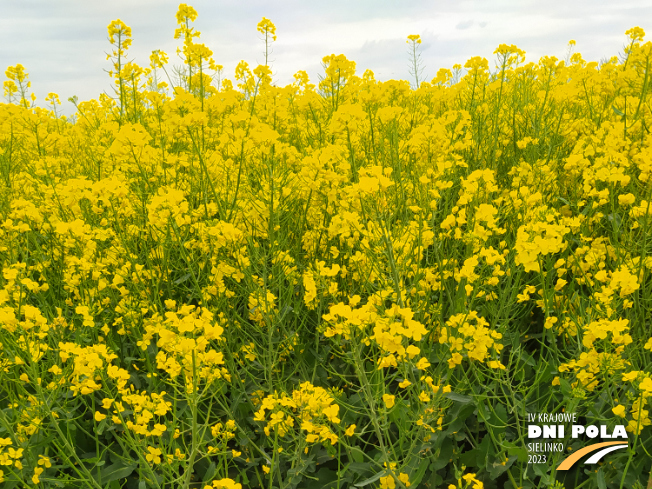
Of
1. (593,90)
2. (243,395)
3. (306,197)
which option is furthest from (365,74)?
(243,395)

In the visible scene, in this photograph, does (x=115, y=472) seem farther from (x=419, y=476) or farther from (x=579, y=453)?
(x=579, y=453)

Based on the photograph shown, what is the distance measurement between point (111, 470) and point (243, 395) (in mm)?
649

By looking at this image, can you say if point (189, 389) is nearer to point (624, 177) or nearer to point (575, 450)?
point (575, 450)

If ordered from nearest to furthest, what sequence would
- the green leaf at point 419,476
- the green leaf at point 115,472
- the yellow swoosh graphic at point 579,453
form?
the green leaf at point 419,476 → the yellow swoosh graphic at point 579,453 → the green leaf at point 115,472

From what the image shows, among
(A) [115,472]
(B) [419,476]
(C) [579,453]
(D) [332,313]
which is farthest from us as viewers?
(A) [115,472]

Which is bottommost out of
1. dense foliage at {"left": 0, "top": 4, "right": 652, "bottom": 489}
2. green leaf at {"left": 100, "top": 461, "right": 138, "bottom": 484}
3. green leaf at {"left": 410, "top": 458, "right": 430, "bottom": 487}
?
green leaf at {"left": 100, "top": 461, "right": 138, "bottom": 484}

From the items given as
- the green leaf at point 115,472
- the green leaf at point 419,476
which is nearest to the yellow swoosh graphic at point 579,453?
the green leaf at point 419,476

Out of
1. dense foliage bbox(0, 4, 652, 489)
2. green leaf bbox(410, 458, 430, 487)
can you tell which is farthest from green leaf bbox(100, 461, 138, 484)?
green leaf bbox(410, 458, 430, 487)

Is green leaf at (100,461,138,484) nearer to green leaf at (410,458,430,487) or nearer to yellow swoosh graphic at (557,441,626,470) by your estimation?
green leaf at (410,458,430,487)

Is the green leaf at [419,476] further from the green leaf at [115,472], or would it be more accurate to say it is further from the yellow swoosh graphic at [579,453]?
the green leaf at [115,472]

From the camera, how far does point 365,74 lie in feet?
19.8

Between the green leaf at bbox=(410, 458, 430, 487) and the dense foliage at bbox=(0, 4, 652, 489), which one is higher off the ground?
the dense foliage at bbox=(0, 4, 652, 489)

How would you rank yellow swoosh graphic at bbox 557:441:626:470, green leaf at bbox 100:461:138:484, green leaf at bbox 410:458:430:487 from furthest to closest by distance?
1. green leaf at bbox 100:461:138:484
2. yellow swoosh graphic at bbox 557:441:626:470
3. green leaf at bbox 410:458:430:487

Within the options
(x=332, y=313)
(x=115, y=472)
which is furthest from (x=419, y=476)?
(x=115, y=472)
